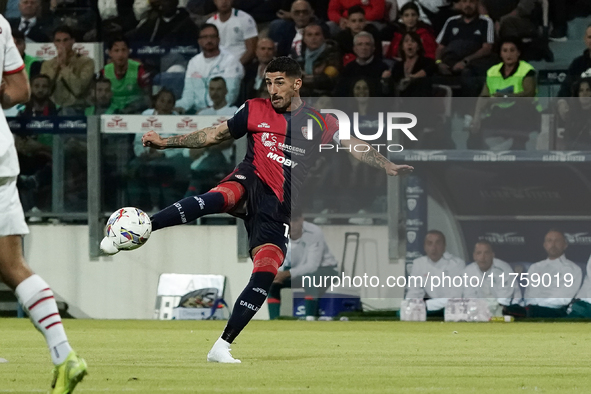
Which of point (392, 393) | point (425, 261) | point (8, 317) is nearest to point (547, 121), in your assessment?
point (425, 261)

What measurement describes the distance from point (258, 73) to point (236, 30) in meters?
1.05

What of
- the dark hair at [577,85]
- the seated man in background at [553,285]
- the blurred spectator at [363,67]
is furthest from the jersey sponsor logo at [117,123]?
the dark hair at [577,85]

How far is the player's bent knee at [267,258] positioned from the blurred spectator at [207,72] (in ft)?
24.1

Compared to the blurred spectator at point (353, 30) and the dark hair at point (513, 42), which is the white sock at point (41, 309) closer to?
the blurred spectator at point (353, 30)

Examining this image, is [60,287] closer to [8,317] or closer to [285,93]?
[8,317]

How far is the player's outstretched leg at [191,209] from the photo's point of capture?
23.7 ft

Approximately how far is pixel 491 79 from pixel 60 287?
21.7ft

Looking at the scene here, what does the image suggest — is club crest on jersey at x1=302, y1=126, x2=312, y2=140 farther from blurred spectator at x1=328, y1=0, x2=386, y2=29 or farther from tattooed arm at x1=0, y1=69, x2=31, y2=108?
blurred spectator at x1=328, y1=0, x2=386, y2=29

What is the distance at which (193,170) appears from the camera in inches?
582

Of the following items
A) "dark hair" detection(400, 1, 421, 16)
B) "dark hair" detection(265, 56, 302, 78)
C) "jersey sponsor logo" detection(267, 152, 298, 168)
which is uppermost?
"dark hair" detection(400, 1, 421, 16)

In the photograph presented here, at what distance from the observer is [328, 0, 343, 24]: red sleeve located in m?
16.0

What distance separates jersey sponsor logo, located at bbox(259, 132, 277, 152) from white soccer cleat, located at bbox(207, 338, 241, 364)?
5.16 feet

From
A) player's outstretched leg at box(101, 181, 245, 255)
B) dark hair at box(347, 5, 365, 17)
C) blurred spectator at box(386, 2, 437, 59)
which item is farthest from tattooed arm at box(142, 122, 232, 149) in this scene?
dark hair at box(347, 5, 365, 17)

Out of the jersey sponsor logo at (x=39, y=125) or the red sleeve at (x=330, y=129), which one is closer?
the red sleeve at (x=330, y=129)
